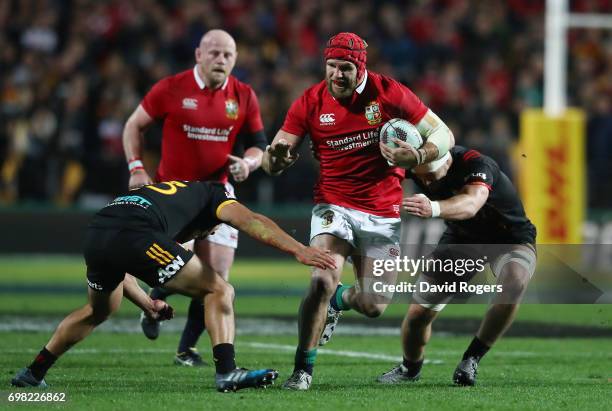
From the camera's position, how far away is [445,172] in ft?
26.8

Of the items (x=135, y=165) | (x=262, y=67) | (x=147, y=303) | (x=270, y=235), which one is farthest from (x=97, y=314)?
(x=262, y=67)

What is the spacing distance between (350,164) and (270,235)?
1.41 m

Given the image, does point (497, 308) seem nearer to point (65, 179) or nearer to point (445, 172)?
point (445, 172)

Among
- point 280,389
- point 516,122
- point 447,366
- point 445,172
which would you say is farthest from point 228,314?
point 516,122

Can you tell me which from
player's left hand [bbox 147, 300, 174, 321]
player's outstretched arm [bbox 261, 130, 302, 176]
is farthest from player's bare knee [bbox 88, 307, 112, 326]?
player's outstretched arm [bbox 261, 130, 302, 176]

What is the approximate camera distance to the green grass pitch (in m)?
7.11

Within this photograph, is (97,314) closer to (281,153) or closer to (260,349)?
(281,153)

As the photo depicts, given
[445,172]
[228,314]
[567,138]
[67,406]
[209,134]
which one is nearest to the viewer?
[67,406]

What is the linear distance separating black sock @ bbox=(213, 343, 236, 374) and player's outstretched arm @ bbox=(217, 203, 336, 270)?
0.68 meters

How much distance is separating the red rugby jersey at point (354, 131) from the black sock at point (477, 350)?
44.3 inches

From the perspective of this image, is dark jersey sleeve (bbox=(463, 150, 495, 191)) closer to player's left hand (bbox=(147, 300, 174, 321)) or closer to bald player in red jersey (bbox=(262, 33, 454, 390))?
bald player in red jersey (bbox=(262, 33, 454, 390))

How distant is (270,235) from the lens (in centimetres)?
724

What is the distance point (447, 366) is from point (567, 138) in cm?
757

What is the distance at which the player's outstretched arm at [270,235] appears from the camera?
281 inches
